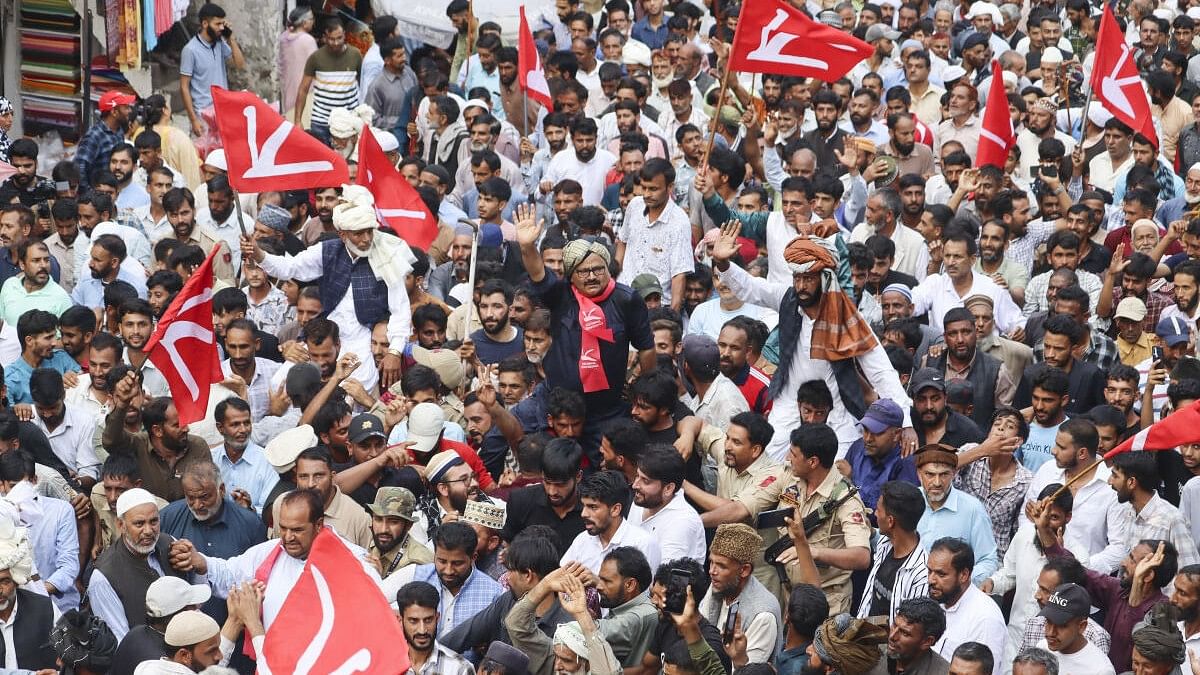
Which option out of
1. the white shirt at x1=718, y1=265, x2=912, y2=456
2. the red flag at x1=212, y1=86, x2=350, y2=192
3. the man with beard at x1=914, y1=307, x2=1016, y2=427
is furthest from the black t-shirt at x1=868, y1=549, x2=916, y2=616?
the red flag at x1=212, y1=86, x2=350, y2=192

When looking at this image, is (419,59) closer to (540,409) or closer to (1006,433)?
(540,409)

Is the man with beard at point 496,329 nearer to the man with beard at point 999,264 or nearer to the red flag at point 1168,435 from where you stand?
the man with beard at point 999,264

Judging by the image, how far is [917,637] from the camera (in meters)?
7.71

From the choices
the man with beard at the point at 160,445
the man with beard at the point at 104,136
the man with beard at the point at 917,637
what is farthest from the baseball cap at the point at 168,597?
the man with beard at the point at 104,136

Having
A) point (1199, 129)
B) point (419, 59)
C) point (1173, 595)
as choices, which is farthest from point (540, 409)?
point (419, 59)

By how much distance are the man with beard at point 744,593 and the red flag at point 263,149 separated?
5018 mm

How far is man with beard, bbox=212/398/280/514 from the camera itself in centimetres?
1009

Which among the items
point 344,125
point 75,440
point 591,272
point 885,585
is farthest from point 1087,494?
point 344,125

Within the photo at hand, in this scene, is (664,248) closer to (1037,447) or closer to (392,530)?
(1037,447)

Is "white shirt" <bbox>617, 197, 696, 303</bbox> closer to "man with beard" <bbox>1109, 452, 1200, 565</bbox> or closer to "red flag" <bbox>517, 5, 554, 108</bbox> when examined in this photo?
"red flag" <bbox>517, 5, 554, 108</bbox>

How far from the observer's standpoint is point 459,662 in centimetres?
788

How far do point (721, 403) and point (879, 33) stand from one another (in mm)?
8767

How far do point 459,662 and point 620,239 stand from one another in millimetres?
5217

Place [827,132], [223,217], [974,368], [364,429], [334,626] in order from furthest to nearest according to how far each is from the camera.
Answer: [827,132]
[223,217]
[974,368]
[364,429]
[334,626]
